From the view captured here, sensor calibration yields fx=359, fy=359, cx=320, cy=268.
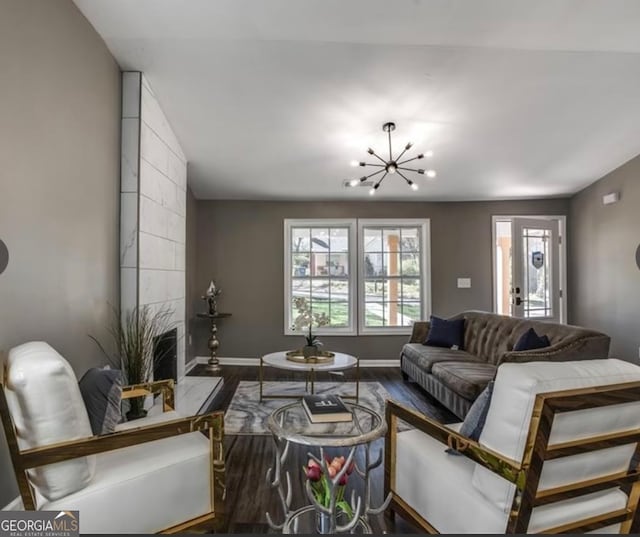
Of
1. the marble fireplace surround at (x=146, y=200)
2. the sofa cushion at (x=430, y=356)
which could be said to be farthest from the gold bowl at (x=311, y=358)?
the marble fireplace surround at (x=146, y=200)

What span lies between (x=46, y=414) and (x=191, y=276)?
3.89 m

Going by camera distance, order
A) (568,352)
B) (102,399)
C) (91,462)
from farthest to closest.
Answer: (568,352) < (102,399) < (91,462)

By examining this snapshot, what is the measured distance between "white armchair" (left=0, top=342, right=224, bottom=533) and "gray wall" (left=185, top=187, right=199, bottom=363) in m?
3.44

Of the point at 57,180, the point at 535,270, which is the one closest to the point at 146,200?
the point at 57,180

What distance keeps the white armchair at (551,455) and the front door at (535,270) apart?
417cm

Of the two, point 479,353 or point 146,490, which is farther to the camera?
point 479,353

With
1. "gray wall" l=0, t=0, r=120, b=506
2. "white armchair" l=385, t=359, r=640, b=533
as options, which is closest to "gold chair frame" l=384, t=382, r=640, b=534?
"white armchair" l=385, t=359, r=640, b=533

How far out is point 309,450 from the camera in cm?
266

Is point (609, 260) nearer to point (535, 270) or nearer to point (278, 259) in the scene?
point (535, 270)

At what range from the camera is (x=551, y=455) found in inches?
44.4

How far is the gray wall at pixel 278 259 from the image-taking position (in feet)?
17.2

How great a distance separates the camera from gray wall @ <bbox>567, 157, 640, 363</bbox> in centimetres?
425

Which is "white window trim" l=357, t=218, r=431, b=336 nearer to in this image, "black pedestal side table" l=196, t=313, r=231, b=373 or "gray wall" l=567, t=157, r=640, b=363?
"black pedestal side table" l=196, t=313, r=231, b=373

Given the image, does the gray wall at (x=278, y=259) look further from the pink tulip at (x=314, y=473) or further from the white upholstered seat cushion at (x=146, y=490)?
the pink tulip at (x=314, y=473)
